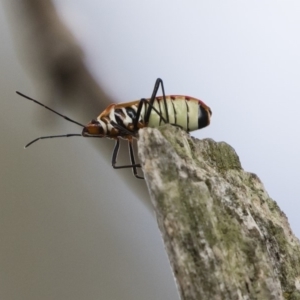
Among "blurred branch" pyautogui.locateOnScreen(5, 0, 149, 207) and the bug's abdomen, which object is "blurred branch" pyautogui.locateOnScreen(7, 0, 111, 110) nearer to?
"blurred branch" pyautogui.locateOnScreen(5, 0, 149, 207)

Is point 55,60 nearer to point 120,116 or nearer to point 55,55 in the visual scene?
point 55,55

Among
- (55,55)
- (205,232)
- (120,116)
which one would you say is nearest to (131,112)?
(120,116)

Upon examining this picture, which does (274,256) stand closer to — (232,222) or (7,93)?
(232,222)

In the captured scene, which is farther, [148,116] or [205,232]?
[148,116]

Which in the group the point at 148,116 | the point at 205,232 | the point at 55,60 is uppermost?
the point at 55,60

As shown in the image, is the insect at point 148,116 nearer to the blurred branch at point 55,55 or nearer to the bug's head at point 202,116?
the bug's head at point 202,116

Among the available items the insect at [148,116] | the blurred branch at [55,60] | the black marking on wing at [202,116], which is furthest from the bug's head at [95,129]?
Result: the blurred branch at [55,60]

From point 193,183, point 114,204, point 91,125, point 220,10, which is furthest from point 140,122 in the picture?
point 114,204
